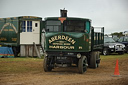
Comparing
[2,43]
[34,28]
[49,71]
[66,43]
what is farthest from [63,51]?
[2,43]

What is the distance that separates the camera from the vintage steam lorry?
1380 centimetres

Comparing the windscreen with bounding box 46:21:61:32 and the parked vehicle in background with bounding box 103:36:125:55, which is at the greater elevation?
the windscreen with bounding box 46:21:61:32

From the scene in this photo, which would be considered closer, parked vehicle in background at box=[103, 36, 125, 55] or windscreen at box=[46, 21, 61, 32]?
windscreen at box=[46, 21, 61, 32]

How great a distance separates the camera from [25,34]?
1031 inches

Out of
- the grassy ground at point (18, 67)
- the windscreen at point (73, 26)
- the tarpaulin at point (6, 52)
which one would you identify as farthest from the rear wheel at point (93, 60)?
the tarpaulin at point (6, 52)

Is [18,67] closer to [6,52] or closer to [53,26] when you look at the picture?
[53,26]

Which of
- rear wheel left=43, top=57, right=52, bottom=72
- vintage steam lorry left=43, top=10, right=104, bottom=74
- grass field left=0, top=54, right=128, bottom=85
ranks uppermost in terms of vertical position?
vintage steam lorry left=43, top=10, right=104, bottom=74

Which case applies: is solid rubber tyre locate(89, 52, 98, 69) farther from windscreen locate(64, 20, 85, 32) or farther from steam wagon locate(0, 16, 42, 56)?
steam wagon locate(0, 16, 42, 56)

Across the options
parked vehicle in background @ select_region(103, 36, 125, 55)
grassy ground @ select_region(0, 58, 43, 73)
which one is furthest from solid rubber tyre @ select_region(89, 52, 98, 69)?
parked vehicle in background @ select_region(103, 36, 125, 55)

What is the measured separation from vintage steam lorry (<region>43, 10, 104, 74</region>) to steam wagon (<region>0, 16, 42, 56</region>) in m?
11.2

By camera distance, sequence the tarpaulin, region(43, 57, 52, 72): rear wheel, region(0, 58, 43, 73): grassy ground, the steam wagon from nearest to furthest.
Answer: region(43, 57, 52, 72): rear wheel, region(0, 58, 43, 73): grassy ground, the tarpaulin, the steam wagon

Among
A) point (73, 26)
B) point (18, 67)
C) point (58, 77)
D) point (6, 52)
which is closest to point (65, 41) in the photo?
point (73, 26)

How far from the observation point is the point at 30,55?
26625 millimetres

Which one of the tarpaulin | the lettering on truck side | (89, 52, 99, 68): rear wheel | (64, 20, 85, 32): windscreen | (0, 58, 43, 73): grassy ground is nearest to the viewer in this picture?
the lettering on truck side
